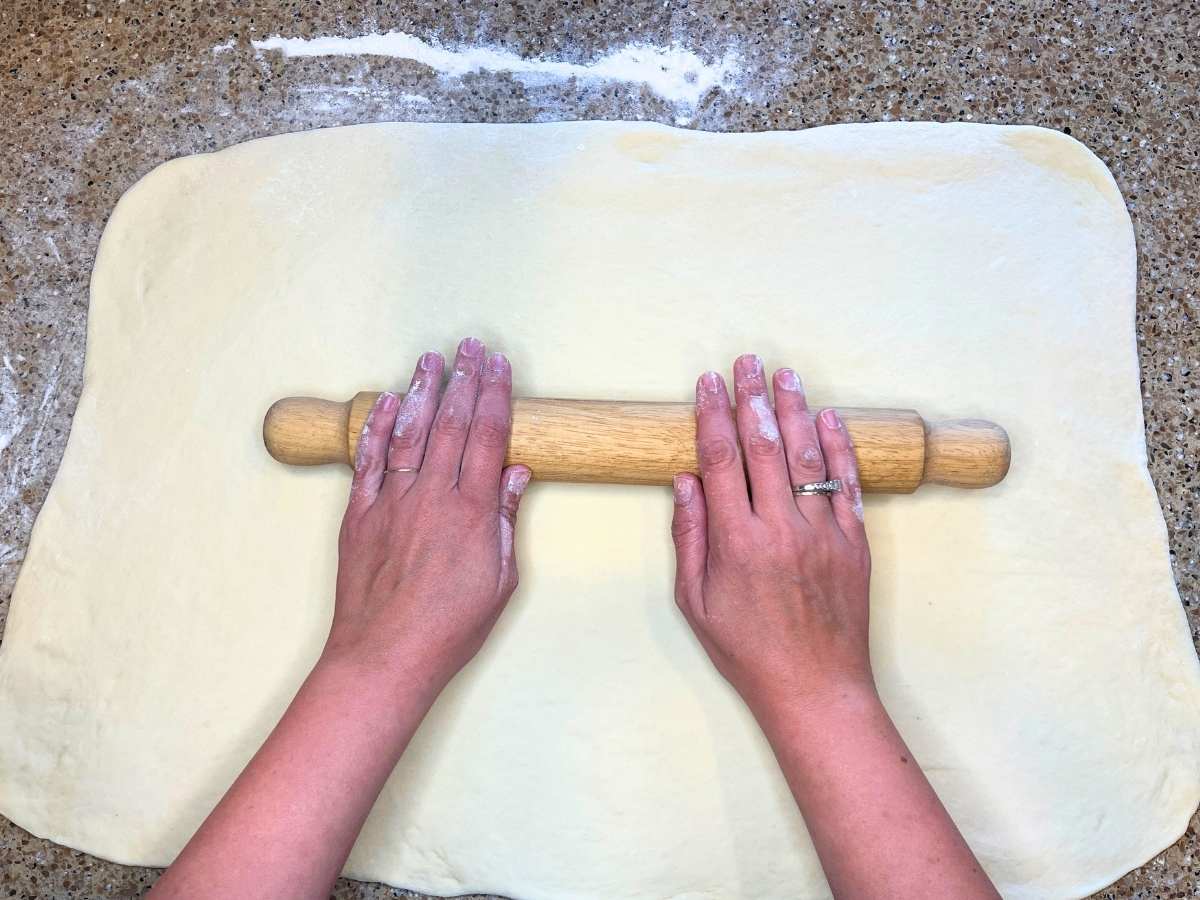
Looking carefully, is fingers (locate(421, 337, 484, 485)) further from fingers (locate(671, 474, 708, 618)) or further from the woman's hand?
fingers (locate(671, 474, 708, 618))

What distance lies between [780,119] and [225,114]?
0.95 metres

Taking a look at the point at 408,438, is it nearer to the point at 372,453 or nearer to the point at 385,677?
the point at 372,453

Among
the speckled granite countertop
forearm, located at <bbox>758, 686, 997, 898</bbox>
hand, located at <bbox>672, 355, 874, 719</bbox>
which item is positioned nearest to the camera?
forearm, located at <bbox>758, 686, 997, 898</bbox>

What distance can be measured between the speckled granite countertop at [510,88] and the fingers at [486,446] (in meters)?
0.58

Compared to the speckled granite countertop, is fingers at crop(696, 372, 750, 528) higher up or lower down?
lower down

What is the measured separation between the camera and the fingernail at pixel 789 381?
1128 mm

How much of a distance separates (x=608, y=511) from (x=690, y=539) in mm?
126

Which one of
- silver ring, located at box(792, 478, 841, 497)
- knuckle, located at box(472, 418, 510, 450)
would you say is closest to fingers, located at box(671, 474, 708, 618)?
silver ring, located at box(792, 478, 841, 497)

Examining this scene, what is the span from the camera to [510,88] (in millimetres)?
1409

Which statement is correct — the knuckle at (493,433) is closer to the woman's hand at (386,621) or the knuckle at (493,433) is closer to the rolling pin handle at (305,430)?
the woman's hand at (386,621)

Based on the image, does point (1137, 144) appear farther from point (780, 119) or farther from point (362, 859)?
point (362, 859)

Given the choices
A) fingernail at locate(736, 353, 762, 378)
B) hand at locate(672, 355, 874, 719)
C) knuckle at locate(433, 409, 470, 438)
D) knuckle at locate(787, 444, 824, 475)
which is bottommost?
hand at locate(672, 355, 874, 719)

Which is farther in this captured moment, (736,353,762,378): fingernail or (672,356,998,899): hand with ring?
(736,353,762,378): fingernail

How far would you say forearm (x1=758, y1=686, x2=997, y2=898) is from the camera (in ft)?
3.17
